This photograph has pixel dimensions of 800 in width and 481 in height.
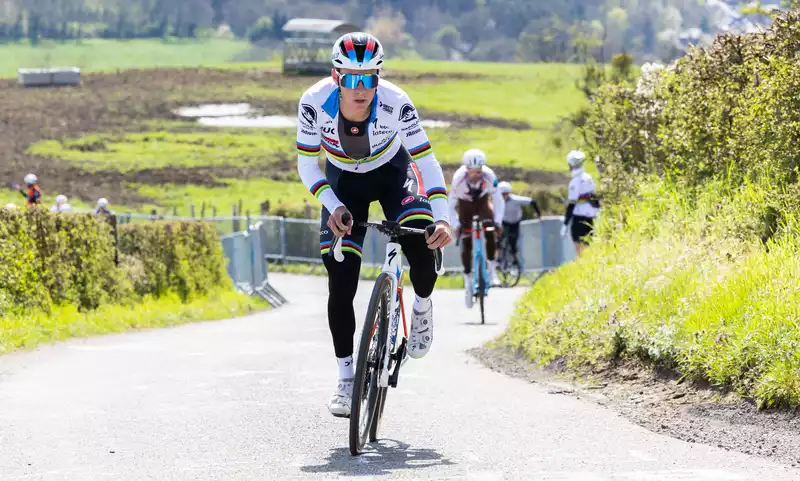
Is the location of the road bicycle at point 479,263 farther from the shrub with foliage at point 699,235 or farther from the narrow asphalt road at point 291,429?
the narrow asphalt road at point 291,429

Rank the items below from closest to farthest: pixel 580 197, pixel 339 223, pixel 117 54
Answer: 1. pixel 339 223
2. pixel 580 197
3. pixel 117 54

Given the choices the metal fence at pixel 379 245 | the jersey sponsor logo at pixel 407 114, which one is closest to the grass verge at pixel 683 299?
the jersey sponsor logo at pixel 407 114

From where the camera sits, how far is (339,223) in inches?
285

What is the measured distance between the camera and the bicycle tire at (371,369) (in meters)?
6.98

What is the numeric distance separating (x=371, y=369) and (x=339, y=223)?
80 centimetres

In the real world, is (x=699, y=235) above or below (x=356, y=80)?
below

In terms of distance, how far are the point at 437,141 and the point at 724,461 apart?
85223 mm

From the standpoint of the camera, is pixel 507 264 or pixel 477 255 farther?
pixel 507 264

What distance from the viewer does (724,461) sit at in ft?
22.6

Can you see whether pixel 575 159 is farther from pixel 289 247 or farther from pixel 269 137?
pixel 269 137

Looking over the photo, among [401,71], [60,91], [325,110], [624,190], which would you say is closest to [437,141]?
[60,91]

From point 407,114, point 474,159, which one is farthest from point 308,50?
point 407,114

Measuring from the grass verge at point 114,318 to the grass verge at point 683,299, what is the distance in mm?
5233

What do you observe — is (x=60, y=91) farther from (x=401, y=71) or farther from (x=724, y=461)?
(x=724, y=461)
